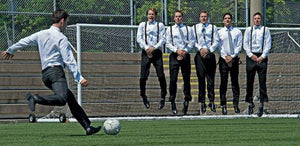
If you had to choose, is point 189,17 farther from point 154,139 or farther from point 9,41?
point 154,139

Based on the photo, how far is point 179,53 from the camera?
1731 cm

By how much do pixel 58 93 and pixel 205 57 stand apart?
7483 millimetres

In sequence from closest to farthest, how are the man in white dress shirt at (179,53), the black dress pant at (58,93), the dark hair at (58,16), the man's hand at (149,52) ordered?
the black dress pant at (58,93)
the dark hair at (58,16)
the man's hand at (149,52)
the man in white dress shirt at (179,53)

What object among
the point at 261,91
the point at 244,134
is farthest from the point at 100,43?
the point at 244,134

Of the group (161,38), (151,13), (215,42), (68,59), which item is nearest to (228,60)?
(215,42)

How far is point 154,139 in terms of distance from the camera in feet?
32.7

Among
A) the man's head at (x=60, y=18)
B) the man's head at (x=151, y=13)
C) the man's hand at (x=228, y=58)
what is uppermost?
the man's head at (x=151, y=13)

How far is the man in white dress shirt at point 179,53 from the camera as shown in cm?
1741

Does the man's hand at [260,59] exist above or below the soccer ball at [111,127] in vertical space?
above

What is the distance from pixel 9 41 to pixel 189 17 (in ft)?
16.9

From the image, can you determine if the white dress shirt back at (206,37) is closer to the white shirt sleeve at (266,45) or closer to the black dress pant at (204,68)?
the black dress pant at (204,68)

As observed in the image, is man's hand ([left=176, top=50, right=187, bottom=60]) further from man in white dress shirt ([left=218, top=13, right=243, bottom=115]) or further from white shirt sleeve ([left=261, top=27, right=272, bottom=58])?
white shirt sleeve ([left=261, top=27, right=272, bottom=58])

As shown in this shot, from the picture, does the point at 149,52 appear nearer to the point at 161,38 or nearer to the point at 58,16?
the point at 161,38

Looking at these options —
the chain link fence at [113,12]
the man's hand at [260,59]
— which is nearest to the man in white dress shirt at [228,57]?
the man's hand at [260,59]
